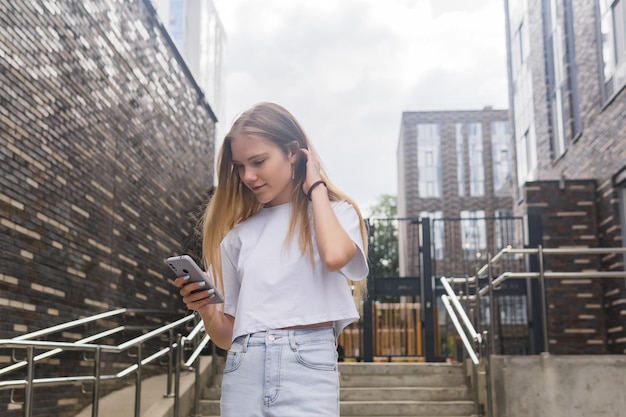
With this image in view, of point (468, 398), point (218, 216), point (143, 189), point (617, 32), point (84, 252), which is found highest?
point (617, 32)

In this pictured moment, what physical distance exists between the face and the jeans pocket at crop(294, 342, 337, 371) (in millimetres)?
367

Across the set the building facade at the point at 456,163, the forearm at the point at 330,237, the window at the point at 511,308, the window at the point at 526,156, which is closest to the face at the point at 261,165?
the forearm at the point at 330,237

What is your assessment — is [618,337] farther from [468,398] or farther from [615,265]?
[468,398]

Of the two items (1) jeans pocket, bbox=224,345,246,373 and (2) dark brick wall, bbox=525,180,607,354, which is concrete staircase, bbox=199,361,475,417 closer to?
(2) dark brick wall, bbox=525,180,607,354

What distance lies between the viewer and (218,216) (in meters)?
2.21

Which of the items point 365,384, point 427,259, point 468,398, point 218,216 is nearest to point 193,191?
point 427,259

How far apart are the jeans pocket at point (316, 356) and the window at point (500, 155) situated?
130ft

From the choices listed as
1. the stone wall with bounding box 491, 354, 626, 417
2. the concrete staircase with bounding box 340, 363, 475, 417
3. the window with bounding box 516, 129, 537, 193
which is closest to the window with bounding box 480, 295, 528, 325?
the concrete staircase with bounding box 340, 363, 475, 417

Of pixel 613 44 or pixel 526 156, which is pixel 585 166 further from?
pixel 526 156

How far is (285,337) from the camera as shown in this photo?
1906 millimetres

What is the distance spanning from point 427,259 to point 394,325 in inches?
63.5

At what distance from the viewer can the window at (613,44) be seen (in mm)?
11422

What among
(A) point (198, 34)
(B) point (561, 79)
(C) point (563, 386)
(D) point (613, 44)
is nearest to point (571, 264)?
(D) point (613, 44)

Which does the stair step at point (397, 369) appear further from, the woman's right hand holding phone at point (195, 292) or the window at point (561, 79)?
the woman's right hand holding phone at point (195, 292)
